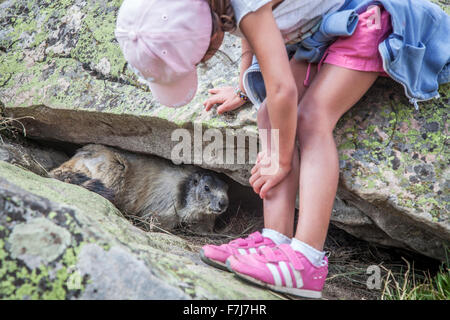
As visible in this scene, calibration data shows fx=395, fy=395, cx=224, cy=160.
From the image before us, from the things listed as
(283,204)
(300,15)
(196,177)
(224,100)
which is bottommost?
(196,177)

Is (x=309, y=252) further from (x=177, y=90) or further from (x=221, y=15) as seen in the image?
(x=221, y=15)

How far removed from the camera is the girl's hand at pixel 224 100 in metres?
2.78

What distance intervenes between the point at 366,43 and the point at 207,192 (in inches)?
85.5

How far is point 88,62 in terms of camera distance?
351 centimetres

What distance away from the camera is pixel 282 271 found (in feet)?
6.03

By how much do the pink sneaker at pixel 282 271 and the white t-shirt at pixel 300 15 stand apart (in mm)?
1143

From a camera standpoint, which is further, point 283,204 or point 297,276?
point 283,204

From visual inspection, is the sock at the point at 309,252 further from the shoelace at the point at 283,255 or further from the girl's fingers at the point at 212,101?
the girl's fingers at the point at 212,101

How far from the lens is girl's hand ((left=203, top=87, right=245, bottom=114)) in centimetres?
278

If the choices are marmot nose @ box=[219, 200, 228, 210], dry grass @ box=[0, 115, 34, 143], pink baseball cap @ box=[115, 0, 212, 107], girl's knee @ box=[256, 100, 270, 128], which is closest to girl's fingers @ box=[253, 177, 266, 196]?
girl's knee @ box=[256, 100, 270, 128]

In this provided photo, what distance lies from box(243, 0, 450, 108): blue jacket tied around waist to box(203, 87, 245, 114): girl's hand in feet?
1.52

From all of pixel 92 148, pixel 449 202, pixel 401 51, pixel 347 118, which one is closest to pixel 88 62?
pixel 92 148

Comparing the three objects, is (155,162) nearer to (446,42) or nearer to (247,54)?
(247,54)

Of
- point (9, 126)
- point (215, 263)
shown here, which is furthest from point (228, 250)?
point (9, 126)
